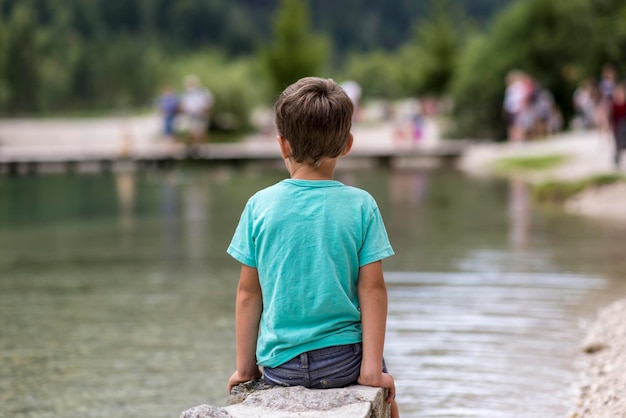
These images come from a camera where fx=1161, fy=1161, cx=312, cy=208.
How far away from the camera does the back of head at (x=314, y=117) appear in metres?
3.87

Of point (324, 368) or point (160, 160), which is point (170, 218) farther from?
point (160, 160)

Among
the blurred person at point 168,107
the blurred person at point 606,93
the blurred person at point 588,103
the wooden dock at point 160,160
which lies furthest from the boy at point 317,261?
the blurred person at point 168,107

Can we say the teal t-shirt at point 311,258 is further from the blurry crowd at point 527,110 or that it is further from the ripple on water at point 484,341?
the blurry crowd at point 527,110

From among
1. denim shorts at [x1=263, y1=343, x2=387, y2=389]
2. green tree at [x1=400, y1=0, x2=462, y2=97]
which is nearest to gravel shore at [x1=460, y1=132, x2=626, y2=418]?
Answer: denim shorts at [x1=263, y1=343, x2=387, y2=389]

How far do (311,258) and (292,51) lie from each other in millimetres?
53250

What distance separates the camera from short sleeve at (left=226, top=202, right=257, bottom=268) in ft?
13.3

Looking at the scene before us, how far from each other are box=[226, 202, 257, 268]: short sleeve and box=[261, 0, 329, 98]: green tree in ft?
169

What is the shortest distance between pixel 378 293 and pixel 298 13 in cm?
5475

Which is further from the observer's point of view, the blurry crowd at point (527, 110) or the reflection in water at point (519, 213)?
the blurry crowd at point (527, 110)

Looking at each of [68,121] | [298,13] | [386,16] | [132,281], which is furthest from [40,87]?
[386,16]

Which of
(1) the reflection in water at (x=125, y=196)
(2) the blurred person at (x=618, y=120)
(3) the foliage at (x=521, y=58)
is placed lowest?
(1) the reflection in water at (x=125, y=196)

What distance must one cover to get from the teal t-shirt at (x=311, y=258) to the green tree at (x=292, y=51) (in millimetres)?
51483

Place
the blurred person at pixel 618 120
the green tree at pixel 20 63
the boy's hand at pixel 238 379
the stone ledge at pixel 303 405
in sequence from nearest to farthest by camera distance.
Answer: the stone ledge at pixel 303 405 < the boy's hand at pixel 238 379 < the blurred person at pixel 618 120 < the green tree at pixel 20 63

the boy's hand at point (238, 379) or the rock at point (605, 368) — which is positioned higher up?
the boy's hand at point (238, 379)
